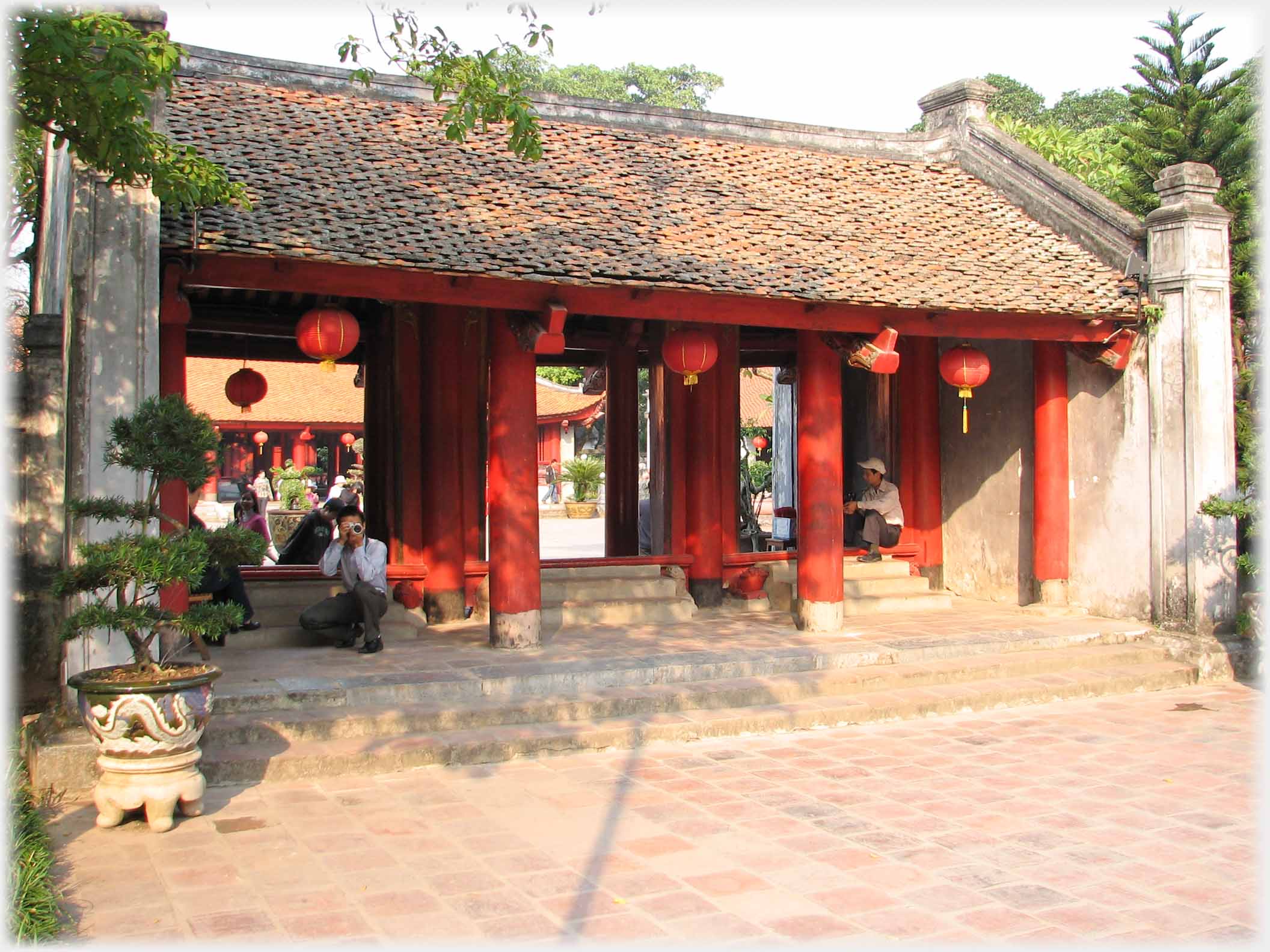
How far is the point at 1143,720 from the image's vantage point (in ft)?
25.7

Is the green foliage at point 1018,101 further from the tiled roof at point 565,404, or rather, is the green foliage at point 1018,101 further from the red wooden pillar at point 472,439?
the red wooden pillar at point 472,439

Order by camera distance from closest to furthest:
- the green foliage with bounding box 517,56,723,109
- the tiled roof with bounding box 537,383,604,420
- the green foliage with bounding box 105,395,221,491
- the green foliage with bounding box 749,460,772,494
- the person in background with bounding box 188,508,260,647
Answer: the green foliage with bounding box 105,395,221,491 < the person in background with bounding box 188,508,260,647 < the green foliage with bounding box 749,460,772,494 < the tiled roof with bounding box 537,383,604,420 < the green foliage with bounding box 517,56,723,109

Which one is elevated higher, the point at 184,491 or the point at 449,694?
the point at 184,491

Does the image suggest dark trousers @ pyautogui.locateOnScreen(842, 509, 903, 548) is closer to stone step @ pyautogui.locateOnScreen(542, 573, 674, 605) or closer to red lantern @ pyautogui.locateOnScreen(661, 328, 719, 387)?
stone step @ pyautogui.locateOnScreen(542, 573, 674, 605)

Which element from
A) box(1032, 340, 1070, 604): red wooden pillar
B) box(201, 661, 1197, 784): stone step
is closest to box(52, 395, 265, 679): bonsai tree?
box(201, 661, 1197, 784): stone step

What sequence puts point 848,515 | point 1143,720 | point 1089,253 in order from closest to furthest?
point 1143,720
point 1089,253
point 848,515

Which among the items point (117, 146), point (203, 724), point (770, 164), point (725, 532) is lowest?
point (203, 724)

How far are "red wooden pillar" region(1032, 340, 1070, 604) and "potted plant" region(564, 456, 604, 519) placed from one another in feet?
60.7

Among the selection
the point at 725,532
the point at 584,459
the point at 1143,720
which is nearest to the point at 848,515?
the point at 725,532

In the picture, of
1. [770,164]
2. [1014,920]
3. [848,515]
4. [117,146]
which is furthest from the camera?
[848,515]

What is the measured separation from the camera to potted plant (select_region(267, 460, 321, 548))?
17.9m

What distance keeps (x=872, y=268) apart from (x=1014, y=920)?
Answer: 6.25 meters

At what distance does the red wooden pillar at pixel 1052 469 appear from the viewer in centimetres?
1058

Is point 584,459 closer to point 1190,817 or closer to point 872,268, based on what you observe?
point 872,268
